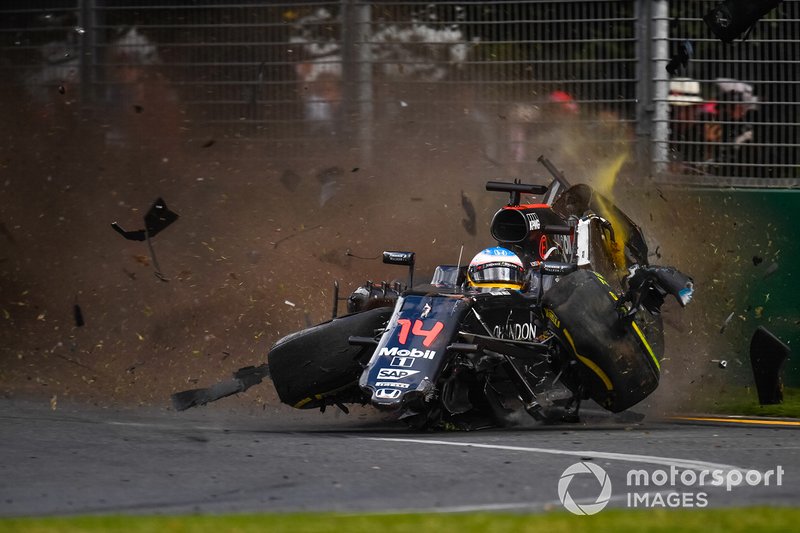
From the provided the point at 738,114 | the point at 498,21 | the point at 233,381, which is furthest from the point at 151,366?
the point at 738,114

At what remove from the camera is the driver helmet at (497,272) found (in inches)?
406

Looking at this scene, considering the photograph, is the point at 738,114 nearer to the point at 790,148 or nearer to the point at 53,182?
the point at 790,148

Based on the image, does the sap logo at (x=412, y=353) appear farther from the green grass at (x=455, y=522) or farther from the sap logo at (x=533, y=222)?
→ the green grass at (x=455, y=522)

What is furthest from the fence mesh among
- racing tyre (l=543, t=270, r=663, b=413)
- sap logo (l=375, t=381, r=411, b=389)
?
sap logo (l=375, t=381, r=411, b=389)

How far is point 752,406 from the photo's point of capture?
11.2 metres

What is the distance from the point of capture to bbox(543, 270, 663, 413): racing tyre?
9492 millimetres

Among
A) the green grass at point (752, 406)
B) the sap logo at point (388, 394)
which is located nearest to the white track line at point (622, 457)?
the sap logo at point (388, 394)

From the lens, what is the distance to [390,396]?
873 cm

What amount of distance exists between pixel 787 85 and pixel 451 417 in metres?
5.38

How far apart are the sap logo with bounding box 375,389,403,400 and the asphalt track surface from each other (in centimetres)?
27

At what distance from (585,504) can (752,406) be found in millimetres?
5422

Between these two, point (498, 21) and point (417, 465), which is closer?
point (417, 465)

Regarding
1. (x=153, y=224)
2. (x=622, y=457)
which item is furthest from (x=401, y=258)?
(x=153, y=224)

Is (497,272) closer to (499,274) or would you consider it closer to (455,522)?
(499,274)
